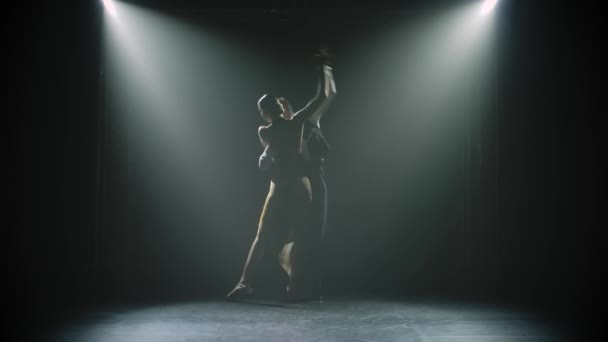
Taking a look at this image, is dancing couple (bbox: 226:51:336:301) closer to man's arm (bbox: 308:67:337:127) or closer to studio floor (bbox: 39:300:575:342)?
man's arm (bbox: 308:67:337:127)

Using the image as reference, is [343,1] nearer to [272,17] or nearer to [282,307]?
[272,17]

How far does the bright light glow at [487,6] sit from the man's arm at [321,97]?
5.76 feet

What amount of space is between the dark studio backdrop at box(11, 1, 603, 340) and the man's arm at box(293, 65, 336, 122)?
698 millimetres

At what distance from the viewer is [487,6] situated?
545 cm

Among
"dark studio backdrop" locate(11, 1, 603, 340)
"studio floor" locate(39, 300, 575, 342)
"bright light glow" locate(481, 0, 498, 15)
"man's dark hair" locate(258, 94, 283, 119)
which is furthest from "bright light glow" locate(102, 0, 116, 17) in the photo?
"bright light glow" locate(481, 0, 498, 15)

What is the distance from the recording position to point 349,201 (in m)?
5.84

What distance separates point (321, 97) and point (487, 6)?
6.58 feet

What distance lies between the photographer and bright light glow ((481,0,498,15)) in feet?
17.7

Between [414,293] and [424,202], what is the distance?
1.05 m

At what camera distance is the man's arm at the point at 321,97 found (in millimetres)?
5035

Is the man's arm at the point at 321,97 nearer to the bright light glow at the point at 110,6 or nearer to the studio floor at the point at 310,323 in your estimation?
the studio floor at the point at 310,323

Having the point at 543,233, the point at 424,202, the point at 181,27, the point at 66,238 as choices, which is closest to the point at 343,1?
the point at 181,27

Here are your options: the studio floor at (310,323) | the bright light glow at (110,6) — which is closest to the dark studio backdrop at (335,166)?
the bright light glow at (110,6)

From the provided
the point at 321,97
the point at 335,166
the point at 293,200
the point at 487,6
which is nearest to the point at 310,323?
the point at 293,200
